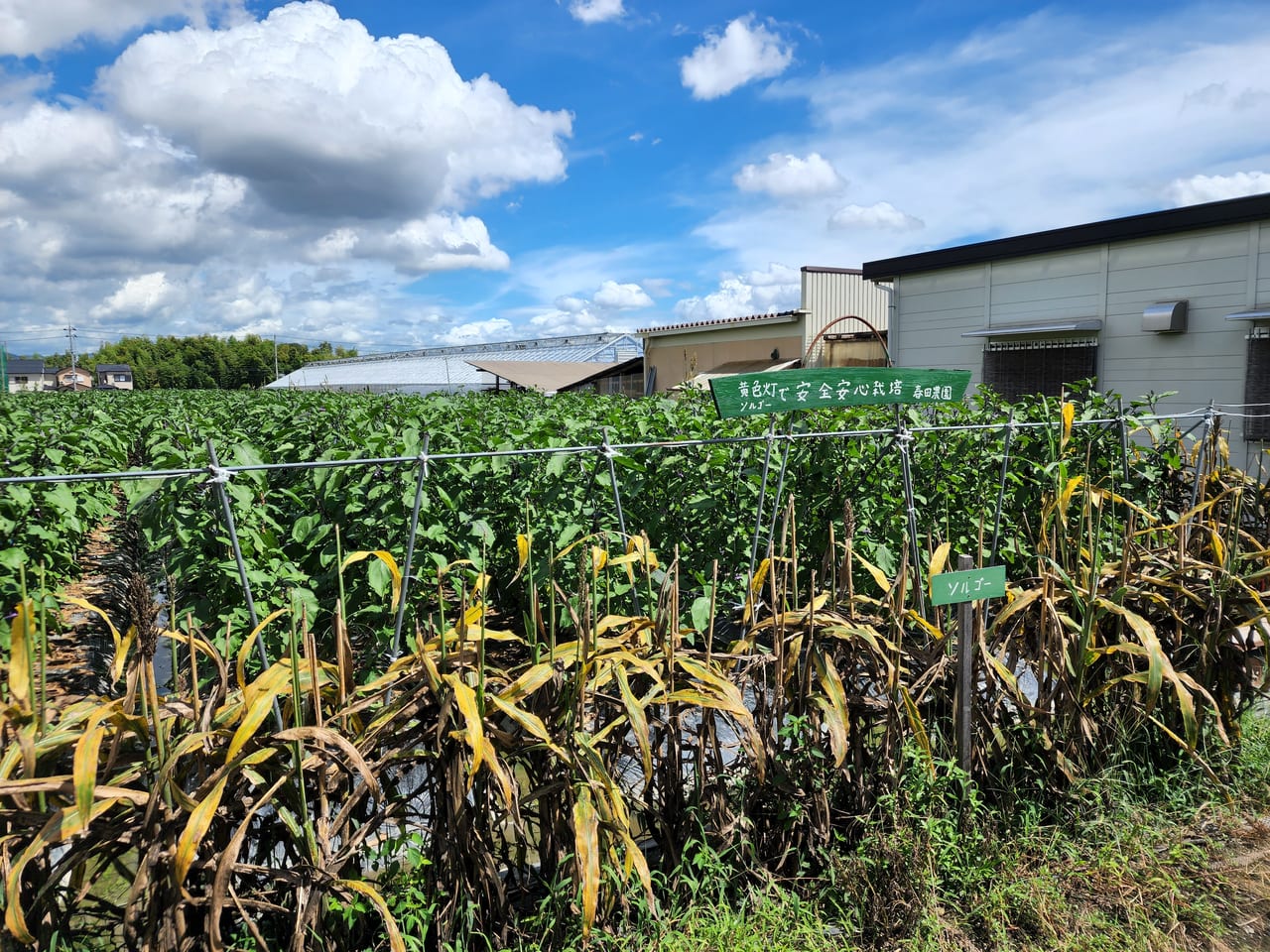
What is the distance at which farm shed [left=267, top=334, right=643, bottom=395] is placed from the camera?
76.1ft

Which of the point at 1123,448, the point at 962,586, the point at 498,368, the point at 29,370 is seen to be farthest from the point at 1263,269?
the point at 29,370

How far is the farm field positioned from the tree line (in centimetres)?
6773

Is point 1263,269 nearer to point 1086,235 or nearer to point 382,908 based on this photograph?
point 1086,235

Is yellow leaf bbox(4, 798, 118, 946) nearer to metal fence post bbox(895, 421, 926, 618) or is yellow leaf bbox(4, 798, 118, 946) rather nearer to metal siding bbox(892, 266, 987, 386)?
metal fence post bbox(895, 421, 926, 618)

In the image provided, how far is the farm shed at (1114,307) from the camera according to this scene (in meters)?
8.37

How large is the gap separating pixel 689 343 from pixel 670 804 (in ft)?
63.0

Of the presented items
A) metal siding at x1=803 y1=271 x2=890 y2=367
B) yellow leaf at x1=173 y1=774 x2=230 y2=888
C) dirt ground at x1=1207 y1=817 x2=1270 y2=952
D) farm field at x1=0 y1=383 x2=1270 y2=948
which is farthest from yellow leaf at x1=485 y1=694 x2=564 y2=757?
metal siding at x1=803 y1=271 x2=890 y2=367

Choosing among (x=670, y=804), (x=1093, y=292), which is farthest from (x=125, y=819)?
(x=1093, y=292)

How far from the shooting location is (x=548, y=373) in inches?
917

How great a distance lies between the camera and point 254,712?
174 cm

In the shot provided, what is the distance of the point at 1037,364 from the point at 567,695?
33.5 feet

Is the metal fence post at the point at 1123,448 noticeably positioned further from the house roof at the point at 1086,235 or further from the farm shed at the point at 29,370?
the farm shed at the point at 29,370

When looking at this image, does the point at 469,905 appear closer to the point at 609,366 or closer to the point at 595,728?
the point at 595,728

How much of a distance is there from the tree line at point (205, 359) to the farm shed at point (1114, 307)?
63417mm
